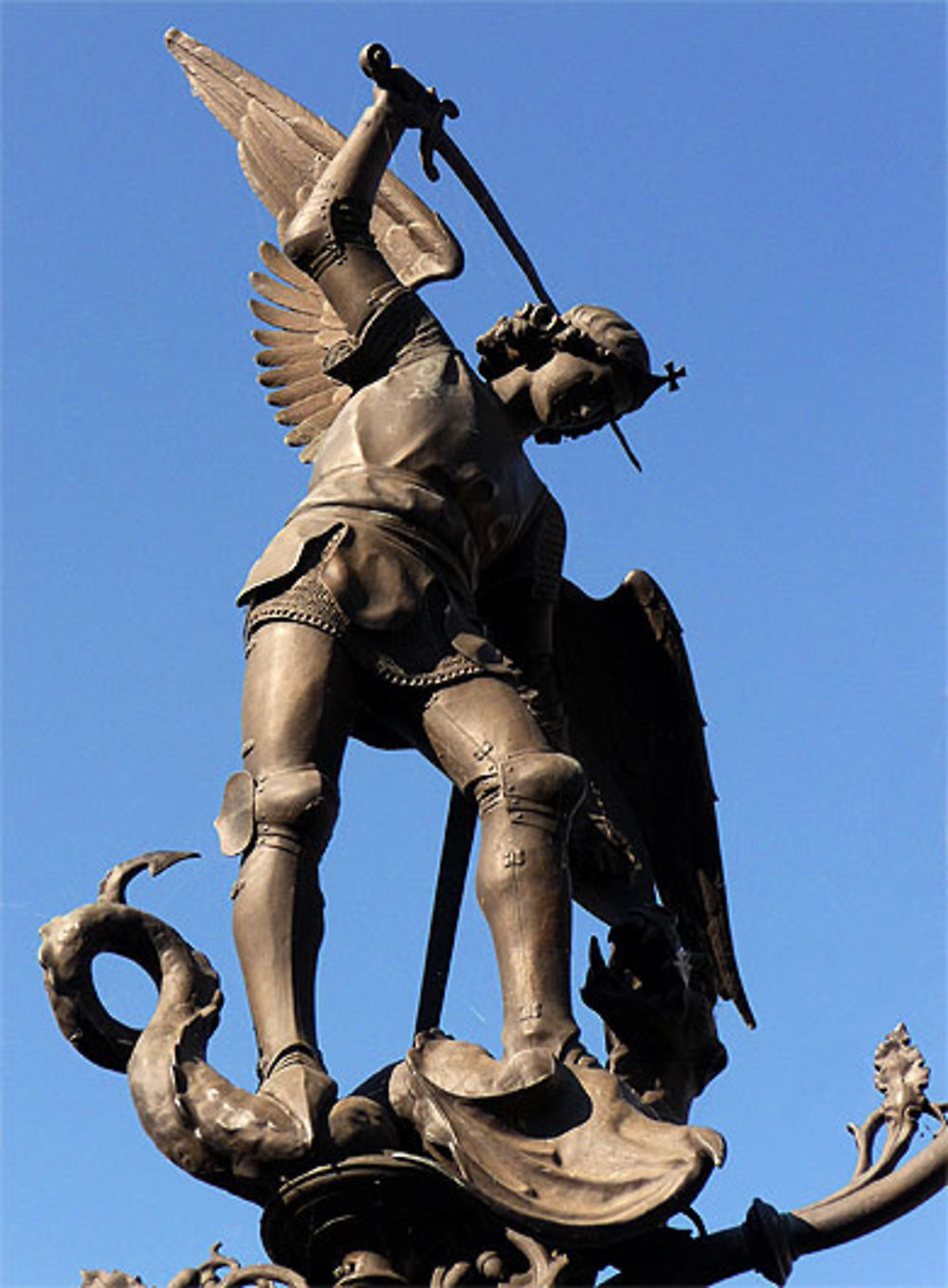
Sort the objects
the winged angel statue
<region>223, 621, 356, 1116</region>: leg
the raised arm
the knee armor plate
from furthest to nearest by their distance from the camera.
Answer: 1. the raised arm
2. the knee armor plate
3. <region>223, 621, 356, 1116</region>: leg
4. the winged angel statue

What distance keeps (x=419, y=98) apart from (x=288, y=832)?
2.97 metres

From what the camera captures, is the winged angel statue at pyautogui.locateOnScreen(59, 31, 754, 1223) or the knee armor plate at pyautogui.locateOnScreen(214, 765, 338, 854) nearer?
the winged angel statue at pyautogui.locateOnScreen(59, 31, 754, 1223)

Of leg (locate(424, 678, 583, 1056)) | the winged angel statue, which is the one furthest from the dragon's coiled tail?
leg (locate(424, 678, 583, 1056))

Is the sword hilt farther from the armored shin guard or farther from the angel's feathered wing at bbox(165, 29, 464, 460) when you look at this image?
the armored shin guard

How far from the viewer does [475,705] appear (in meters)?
9.73

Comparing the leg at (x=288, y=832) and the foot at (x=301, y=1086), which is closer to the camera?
the foot at (x=301, y=1086)

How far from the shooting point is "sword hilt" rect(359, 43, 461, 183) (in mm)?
10453

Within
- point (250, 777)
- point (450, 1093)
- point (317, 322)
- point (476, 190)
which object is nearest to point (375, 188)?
point (476, 190)

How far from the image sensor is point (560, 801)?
31.1 ft

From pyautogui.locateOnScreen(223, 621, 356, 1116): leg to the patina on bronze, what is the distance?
0.01 meters

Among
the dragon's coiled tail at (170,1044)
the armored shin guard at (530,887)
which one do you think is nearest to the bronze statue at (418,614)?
the armored shin guard at (530,887)

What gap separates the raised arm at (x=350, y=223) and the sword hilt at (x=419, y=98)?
0.22 feet

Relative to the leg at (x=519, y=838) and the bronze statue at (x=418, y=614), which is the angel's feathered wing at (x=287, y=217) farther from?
the leg at (x=519, y=838)

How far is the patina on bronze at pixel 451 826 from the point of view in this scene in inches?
344
